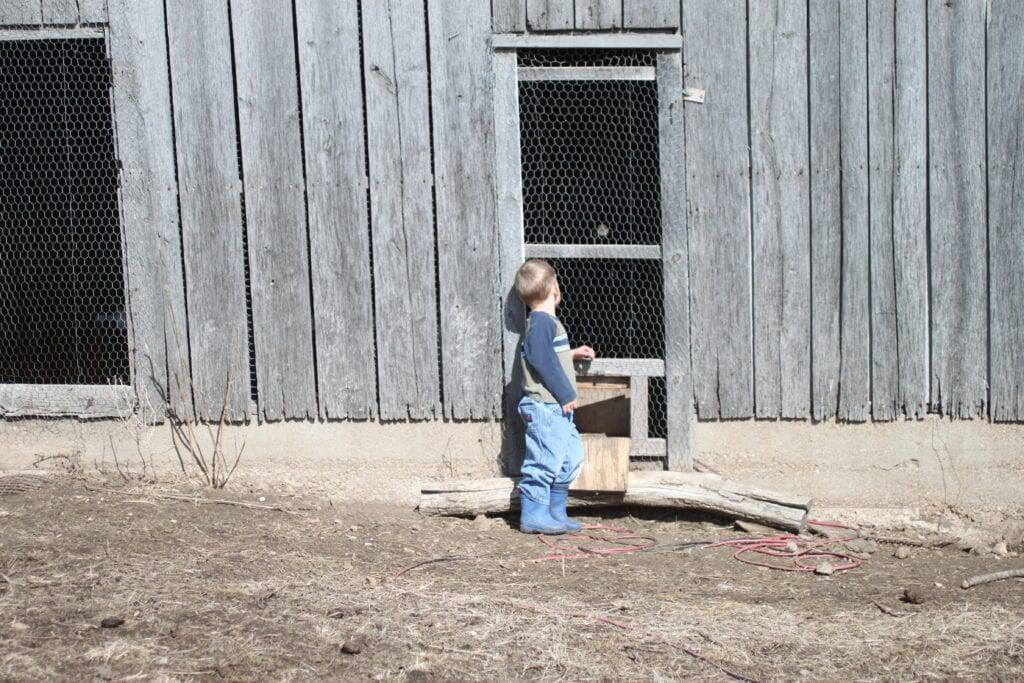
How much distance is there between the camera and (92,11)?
5.66 meters

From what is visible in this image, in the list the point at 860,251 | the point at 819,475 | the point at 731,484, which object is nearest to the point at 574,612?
the point at 731,484

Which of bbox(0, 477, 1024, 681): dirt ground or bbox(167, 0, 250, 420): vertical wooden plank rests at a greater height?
bbox(167, 0, 250, 420): vertical wooden plank

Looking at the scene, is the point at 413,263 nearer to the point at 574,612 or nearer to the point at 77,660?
the point at 574,612

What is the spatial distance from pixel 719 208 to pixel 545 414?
1398 millimetres

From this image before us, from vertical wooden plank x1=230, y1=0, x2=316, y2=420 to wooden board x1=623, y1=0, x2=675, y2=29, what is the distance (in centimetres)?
177

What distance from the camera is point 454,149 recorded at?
5.56m

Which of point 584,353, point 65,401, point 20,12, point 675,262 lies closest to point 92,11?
point 20,12

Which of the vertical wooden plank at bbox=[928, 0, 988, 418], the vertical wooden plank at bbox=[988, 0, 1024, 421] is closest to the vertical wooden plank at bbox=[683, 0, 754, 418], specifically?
the vertical wooden plank at bbox=[928, 0, 988, 418]

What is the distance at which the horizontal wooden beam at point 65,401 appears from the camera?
5.81 metres

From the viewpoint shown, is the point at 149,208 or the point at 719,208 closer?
the point at 719,208

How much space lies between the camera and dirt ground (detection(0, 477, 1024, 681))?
12.3 feet

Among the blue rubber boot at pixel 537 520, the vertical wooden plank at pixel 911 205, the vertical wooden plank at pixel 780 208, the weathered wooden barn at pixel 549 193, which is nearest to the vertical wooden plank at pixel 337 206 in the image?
the weathered wooden barn at pixel 549 193

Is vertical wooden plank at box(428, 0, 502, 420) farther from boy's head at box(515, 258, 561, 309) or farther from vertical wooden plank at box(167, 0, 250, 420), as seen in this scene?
vertical wooden plank at box(167, 0, 250, 420)

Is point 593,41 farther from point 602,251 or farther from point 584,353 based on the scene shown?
point 584,353
